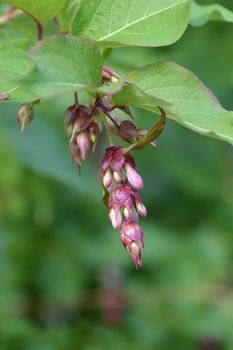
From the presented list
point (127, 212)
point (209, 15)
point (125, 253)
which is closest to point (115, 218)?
point (127, 212)

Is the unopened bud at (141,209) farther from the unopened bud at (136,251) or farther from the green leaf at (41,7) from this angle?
the green leaf at (41,7)

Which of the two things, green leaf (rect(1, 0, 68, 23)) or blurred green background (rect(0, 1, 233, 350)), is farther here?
blurred green background (rect(0, 1, 233, 350))

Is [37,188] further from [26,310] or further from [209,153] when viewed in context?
[209,153]

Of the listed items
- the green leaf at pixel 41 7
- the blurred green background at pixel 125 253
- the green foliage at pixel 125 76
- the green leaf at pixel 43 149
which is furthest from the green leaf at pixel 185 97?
the blurred green background at pixel 125 253

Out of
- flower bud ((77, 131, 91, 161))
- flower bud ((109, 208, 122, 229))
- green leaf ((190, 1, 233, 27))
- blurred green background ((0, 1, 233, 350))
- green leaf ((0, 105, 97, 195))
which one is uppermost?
green leaf ((190, 1, 233, 27))

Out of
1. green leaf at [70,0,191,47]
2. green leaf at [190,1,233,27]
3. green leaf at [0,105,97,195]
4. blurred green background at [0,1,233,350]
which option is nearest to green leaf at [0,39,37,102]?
green leaf at [70,0,191,47]

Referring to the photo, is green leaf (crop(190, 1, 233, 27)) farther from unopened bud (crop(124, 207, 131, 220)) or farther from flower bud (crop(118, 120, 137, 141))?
unopened bud (crop(124, 207, 131, 220))
